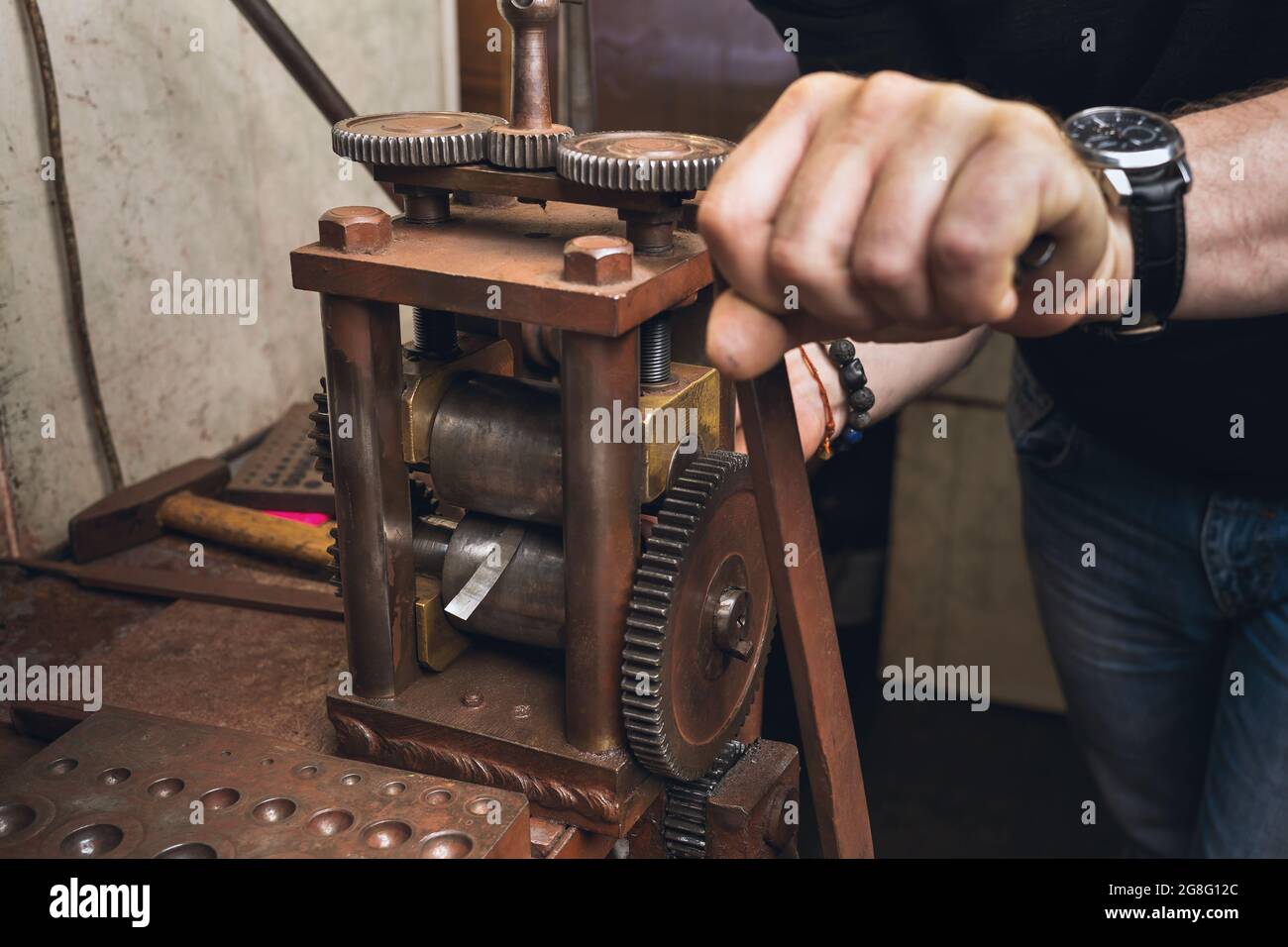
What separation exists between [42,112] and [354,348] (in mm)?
805

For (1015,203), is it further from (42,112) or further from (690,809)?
(42,112)

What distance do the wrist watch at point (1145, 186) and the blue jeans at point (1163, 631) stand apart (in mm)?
491

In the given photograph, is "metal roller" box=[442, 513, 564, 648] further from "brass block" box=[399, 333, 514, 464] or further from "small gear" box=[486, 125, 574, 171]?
"small gear" box=[486, 125, 574, 171]

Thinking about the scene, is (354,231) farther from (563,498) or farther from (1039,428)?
(1039,428)

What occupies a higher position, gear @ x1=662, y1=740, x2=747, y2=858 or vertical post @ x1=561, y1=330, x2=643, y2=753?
vertical post @ x1=561, y1=330, x2=643, y2=753

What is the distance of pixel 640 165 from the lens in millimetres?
817

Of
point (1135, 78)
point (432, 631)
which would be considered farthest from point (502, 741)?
point (1135, 78)

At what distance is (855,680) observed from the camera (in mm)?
2936

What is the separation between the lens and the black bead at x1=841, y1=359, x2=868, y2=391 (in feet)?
4.03

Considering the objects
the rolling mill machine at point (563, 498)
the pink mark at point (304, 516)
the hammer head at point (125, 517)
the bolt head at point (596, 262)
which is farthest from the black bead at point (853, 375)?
the hammer head at point (125, 517)

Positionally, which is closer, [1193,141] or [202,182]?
[1193,141]

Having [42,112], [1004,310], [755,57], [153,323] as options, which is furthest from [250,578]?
[755,57]

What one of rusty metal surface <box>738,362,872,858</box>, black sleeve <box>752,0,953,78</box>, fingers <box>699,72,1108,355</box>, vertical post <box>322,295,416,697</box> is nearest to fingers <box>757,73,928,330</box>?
fingers <box>699,72,1108,355</box>

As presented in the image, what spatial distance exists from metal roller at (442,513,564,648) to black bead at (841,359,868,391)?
0.41 metres
